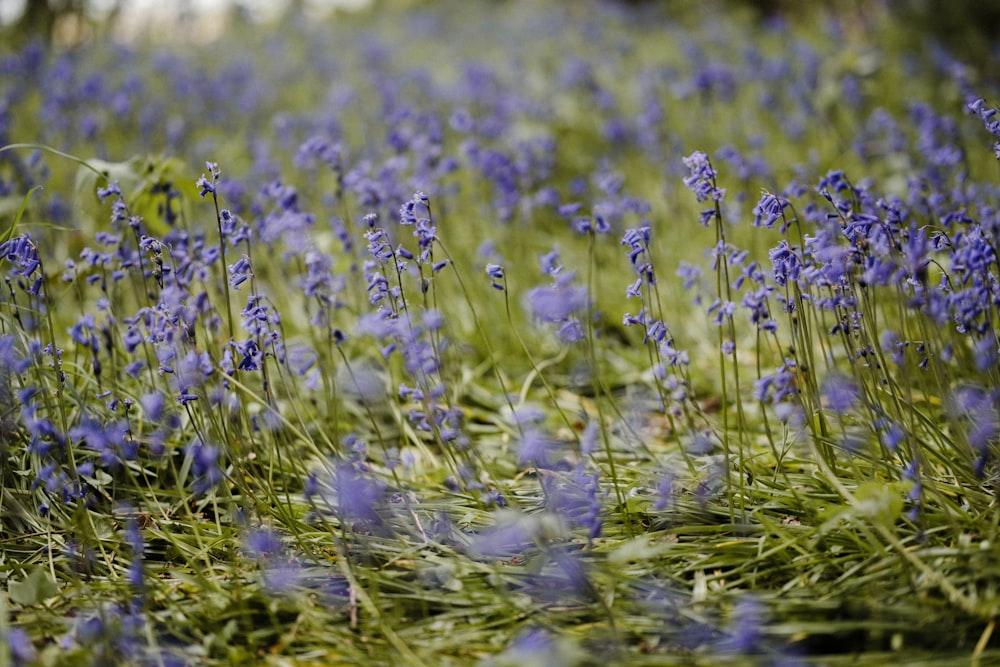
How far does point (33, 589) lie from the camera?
2.01 meters

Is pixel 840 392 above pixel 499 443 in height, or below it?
above

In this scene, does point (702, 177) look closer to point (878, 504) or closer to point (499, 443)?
point (878, 504)

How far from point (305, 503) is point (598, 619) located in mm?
1041

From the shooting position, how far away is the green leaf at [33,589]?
2.01 metres

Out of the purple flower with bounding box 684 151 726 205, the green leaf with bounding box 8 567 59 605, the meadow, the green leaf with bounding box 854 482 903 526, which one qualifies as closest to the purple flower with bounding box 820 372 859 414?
the meadow

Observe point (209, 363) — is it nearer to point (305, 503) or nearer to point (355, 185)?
point (305, 503)

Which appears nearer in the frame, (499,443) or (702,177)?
(702,177)

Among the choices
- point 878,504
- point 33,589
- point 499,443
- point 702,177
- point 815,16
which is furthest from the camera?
point 815,16

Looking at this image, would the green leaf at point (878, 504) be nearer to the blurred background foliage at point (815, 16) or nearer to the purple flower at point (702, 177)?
the purple flower at point (702, 177)

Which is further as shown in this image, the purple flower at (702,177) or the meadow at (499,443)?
the purple flower at (702,177)

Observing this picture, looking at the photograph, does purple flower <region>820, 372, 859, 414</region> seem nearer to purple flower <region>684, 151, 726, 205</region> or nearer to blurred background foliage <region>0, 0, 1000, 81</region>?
purple flower <region>684, 151, 726, 205</region>

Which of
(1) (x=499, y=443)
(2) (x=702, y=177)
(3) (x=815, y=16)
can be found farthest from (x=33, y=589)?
(3) (x=815, y=16)

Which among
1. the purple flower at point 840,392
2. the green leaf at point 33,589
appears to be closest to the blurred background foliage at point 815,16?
the purple flower at point 840,392

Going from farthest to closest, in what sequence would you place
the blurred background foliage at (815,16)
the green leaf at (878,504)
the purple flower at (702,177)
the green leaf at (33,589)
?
the blurred background foliage at (815,16) < the purple flower at (702,177) < the green leaf at (33,589) < the green leaf at (878,504)
